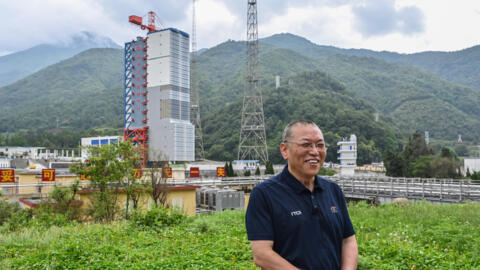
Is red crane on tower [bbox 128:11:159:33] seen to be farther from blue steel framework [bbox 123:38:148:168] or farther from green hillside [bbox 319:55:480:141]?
green hillside [bbox 319:55:480:141]

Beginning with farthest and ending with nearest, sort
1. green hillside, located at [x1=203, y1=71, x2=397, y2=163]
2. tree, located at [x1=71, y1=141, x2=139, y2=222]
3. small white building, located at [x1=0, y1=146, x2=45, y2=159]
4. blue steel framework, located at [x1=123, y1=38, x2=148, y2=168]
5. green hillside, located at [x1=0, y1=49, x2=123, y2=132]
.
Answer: green hillside, located at [x1=0, y1=49, x2=123, y2=132] → green hillside, located at [x1=203, y1=71, x2=397, y2=163] → small white building, located at [x1=0, y1=146, x2=45, y2=159] → blue steel framework, located at [x1=123, y1=38, x2=148, y2=168] → tree, located at [x1=71, y1=141, x2=139, y2=222]

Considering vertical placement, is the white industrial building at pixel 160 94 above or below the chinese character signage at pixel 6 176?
above

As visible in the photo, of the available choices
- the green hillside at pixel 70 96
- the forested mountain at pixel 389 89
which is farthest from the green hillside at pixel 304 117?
the green hillside at pixel 70 96

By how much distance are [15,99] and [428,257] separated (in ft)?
546

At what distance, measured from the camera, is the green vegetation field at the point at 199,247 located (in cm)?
492

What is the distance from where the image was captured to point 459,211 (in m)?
9.20

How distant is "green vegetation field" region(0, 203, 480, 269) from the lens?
16.1 ft

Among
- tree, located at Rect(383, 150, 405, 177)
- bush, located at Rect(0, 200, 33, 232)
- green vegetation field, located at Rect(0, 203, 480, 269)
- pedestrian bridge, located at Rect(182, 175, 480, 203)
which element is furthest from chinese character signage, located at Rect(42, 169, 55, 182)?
tree, located at Rect(383, 150, 405, 177)

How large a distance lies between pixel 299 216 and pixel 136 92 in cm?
4696

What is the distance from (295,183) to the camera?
233 centimetres

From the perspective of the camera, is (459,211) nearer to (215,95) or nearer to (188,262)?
(188,262)

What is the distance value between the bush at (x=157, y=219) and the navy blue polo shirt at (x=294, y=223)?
6481 mm

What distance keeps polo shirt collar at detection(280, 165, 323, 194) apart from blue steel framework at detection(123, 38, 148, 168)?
4515 cm

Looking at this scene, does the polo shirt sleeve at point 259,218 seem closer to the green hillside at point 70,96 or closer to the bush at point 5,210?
the bush at point 5,210
